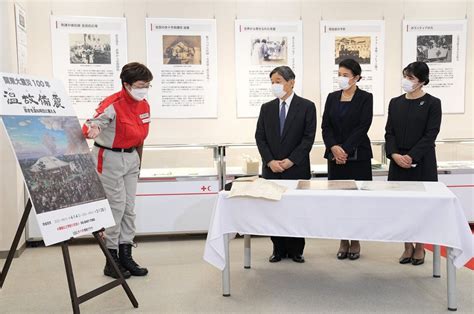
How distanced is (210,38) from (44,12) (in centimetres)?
164

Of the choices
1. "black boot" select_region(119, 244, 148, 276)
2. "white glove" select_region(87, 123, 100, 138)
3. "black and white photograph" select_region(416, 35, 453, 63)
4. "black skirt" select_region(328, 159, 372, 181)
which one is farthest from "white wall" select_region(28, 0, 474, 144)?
"white glove" select_region(87, 123, 100, 138)

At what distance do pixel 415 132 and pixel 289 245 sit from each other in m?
1.30

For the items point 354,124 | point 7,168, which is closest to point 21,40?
point 7,168

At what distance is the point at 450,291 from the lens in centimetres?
273

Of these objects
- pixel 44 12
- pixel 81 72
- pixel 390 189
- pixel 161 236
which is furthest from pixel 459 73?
pixel 44 12

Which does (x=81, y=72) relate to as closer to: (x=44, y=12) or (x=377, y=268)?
(x=44, y=12)

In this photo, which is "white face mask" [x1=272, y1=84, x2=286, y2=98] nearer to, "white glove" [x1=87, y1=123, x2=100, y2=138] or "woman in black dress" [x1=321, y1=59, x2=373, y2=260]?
"woman in black dress" [x1=321, y1=59, x2=373, y2=260]

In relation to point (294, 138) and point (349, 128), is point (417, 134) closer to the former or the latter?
point (349, 128)

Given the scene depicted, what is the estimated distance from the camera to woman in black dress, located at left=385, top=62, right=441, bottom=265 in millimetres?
3469

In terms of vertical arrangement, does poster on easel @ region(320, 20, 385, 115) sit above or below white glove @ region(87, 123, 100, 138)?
above

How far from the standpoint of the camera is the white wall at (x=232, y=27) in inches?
186

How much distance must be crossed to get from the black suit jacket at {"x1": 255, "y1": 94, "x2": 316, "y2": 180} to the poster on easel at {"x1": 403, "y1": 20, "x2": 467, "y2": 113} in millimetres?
1965

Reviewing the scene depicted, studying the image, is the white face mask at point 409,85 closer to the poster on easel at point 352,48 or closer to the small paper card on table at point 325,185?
the small paper card on table at point 325,185

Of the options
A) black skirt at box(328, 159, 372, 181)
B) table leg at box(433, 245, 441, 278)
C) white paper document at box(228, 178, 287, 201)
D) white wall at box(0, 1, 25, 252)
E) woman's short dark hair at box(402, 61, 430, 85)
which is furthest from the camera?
white wall at box(0, 1, 25, 252)
